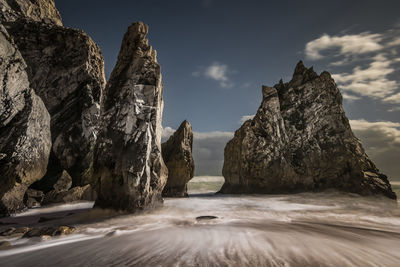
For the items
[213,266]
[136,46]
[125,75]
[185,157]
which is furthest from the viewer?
[185,157]

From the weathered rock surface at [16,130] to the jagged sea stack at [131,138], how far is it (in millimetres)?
2649

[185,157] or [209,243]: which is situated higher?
[185,157]

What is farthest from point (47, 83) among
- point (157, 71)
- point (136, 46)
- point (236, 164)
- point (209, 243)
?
point (236, 164)

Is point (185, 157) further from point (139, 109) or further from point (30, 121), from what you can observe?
point (30, 121)

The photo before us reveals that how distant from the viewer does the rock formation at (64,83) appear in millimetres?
12797

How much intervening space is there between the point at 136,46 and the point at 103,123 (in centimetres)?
373

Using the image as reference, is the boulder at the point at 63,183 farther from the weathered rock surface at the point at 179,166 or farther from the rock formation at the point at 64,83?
the weathered rock surface at the point at 179,166

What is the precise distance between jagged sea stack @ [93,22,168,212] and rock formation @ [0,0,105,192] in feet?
23.0

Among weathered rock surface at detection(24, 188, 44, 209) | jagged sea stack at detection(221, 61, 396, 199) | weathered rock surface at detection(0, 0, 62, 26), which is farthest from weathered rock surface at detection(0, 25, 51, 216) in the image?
jagged sea stack at detection(221, 61, 396, 199)

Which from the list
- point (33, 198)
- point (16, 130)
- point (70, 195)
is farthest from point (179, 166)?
point (16, 130)

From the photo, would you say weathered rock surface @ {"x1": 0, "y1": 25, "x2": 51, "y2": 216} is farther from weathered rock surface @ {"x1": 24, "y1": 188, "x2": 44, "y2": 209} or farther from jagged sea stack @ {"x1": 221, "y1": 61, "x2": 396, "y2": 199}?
jagged sea stack @ {"x1": 221, "y1": 61, "x2": 396, "y2": 199}

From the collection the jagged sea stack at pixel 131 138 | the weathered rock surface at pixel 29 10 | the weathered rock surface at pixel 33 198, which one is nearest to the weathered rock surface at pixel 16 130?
the weathered rock surface at pixel 33 198

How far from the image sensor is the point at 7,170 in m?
6.73

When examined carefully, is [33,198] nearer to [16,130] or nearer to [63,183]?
[63,183]
